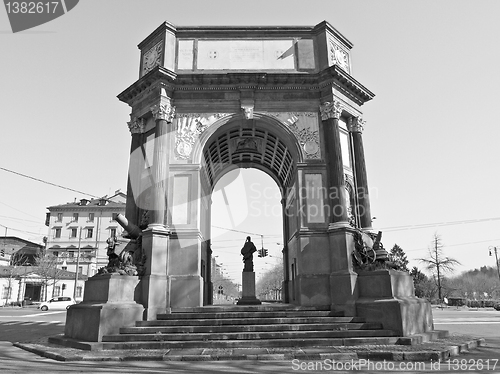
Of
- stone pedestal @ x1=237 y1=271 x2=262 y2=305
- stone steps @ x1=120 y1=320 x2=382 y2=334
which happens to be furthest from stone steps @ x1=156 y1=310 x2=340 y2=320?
stone pedestal @ x1=237 y1=271 x2=262 y2=305

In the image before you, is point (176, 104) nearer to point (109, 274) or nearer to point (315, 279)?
point (109, 274)

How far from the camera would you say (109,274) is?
12.6 metres

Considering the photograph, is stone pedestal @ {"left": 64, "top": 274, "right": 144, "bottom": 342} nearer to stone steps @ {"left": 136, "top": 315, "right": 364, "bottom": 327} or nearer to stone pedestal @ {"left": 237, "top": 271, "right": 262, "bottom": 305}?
stone steps @ {"left": 136, "top": 315, "right": 364, "bottom": 327}

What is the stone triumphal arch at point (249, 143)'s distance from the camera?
46.1 ft

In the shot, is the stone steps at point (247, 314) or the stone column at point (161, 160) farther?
the stone column at point (161, 160)

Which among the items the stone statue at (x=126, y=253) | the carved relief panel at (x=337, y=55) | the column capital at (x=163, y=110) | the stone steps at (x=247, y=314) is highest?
the carved relief panel at (x=337, y=55)

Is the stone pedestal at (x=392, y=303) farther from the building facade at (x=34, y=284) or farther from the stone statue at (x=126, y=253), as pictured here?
the building facade at (x=34, y=284)

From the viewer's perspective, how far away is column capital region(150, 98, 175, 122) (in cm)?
1598

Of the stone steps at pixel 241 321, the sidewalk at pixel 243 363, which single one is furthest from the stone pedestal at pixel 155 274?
the sidewalk at pixel 243 363

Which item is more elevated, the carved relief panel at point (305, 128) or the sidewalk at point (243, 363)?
the carved relief panel at point (305, 128)

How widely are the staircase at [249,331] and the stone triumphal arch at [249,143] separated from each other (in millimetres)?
861

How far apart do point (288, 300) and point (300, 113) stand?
9163 millimetres

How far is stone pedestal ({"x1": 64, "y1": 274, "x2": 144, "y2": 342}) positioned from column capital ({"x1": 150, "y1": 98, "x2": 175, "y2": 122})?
22.1ft

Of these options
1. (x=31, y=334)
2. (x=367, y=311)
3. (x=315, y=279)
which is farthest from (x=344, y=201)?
(x=31, y=334)
